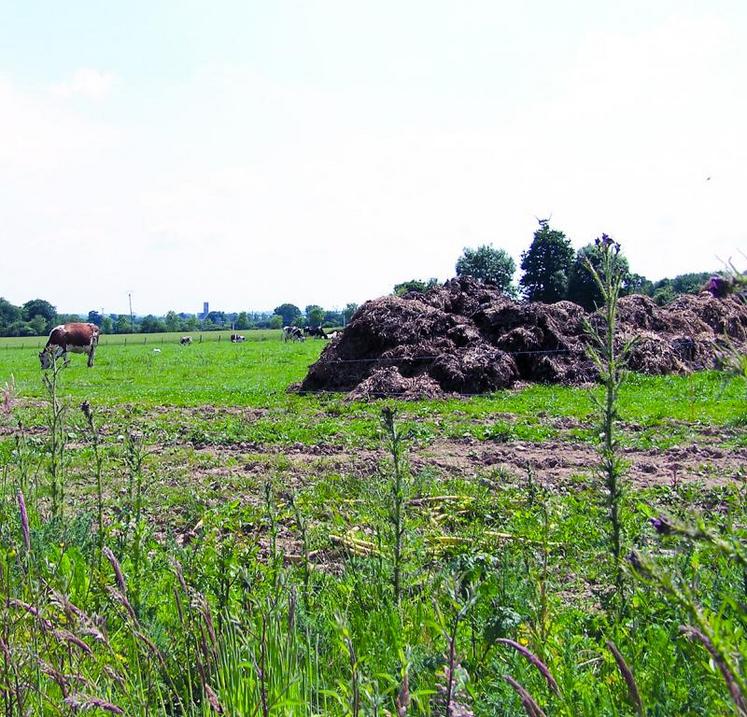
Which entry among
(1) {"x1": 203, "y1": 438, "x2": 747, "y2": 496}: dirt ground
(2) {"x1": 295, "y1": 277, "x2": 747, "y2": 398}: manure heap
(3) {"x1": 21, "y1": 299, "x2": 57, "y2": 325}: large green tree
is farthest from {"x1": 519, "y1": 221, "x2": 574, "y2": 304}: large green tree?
(3) {"x1": 21, "y1": 299, "x2": 57, "y2": 325}: large green tree

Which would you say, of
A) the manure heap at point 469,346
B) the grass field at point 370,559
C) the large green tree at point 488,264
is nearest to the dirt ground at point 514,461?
the grass field at point 370,559

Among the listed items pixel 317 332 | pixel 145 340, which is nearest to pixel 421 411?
pixel 317 332

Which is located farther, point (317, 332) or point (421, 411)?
point (317, 332)

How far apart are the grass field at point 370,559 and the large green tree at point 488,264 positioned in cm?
6270

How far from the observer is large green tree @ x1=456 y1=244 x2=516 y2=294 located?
76.8 m

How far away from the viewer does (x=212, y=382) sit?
20.9m

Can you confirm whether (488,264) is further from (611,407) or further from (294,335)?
(611,407)

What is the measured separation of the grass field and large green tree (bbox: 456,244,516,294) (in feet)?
206

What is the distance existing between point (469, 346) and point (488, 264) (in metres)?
62.9

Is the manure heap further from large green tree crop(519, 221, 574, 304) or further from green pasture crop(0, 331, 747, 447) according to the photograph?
large green tree crop(519, 221, 574, 304)

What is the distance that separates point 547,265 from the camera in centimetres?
5825

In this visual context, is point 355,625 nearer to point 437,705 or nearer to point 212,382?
point 437,705

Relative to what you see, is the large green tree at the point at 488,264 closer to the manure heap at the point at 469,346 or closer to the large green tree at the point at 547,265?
the large green tree at the point at 547,265

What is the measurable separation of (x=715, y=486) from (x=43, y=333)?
324 ft
